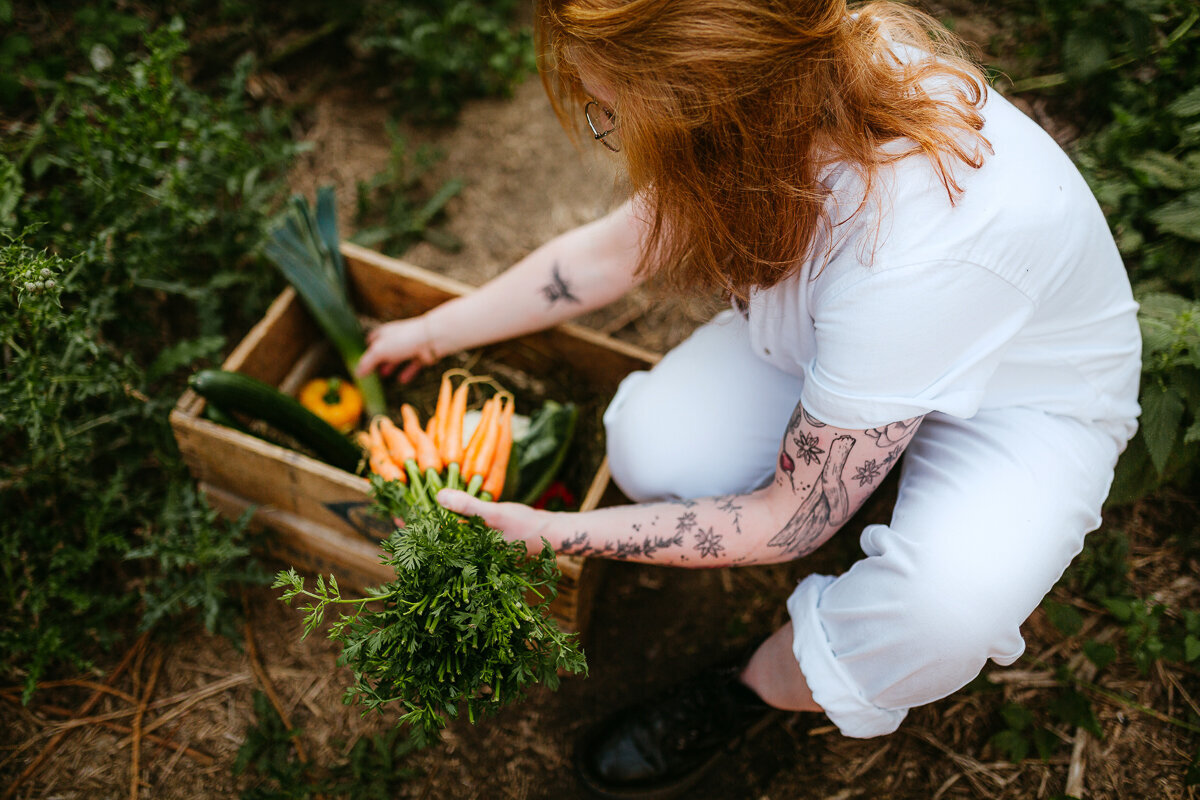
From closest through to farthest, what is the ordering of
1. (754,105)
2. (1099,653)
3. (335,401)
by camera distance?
(754,105) < (1099,653) < (335,401)

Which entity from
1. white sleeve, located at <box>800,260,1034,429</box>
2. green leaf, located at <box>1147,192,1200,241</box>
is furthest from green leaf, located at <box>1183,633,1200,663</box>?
white sleeve, located at <box>800,260,1034,429</box>

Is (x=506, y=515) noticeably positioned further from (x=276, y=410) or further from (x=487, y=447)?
(x=276, y=410)

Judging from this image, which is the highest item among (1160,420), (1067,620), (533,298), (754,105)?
(754,105)

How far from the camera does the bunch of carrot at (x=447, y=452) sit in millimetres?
1679

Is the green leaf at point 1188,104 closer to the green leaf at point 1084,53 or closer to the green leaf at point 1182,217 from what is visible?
the green leaf at point 1182,217

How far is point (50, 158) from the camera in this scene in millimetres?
1899

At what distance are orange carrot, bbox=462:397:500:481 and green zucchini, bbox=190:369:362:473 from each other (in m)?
0.35

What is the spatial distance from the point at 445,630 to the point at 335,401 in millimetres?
1060

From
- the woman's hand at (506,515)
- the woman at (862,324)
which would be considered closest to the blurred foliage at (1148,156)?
the woman at (862,324)

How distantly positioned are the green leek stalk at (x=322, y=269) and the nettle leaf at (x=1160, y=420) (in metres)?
1.85

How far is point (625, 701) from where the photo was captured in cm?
197

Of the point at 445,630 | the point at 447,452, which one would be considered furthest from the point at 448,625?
the point at 447,452

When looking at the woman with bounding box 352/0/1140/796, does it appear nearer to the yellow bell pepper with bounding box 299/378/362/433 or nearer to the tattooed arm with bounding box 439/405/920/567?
the tattooed arm with bounding box 439/405/920/567

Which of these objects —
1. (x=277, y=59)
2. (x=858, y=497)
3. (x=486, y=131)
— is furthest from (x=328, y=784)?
(x=277, y=59)
